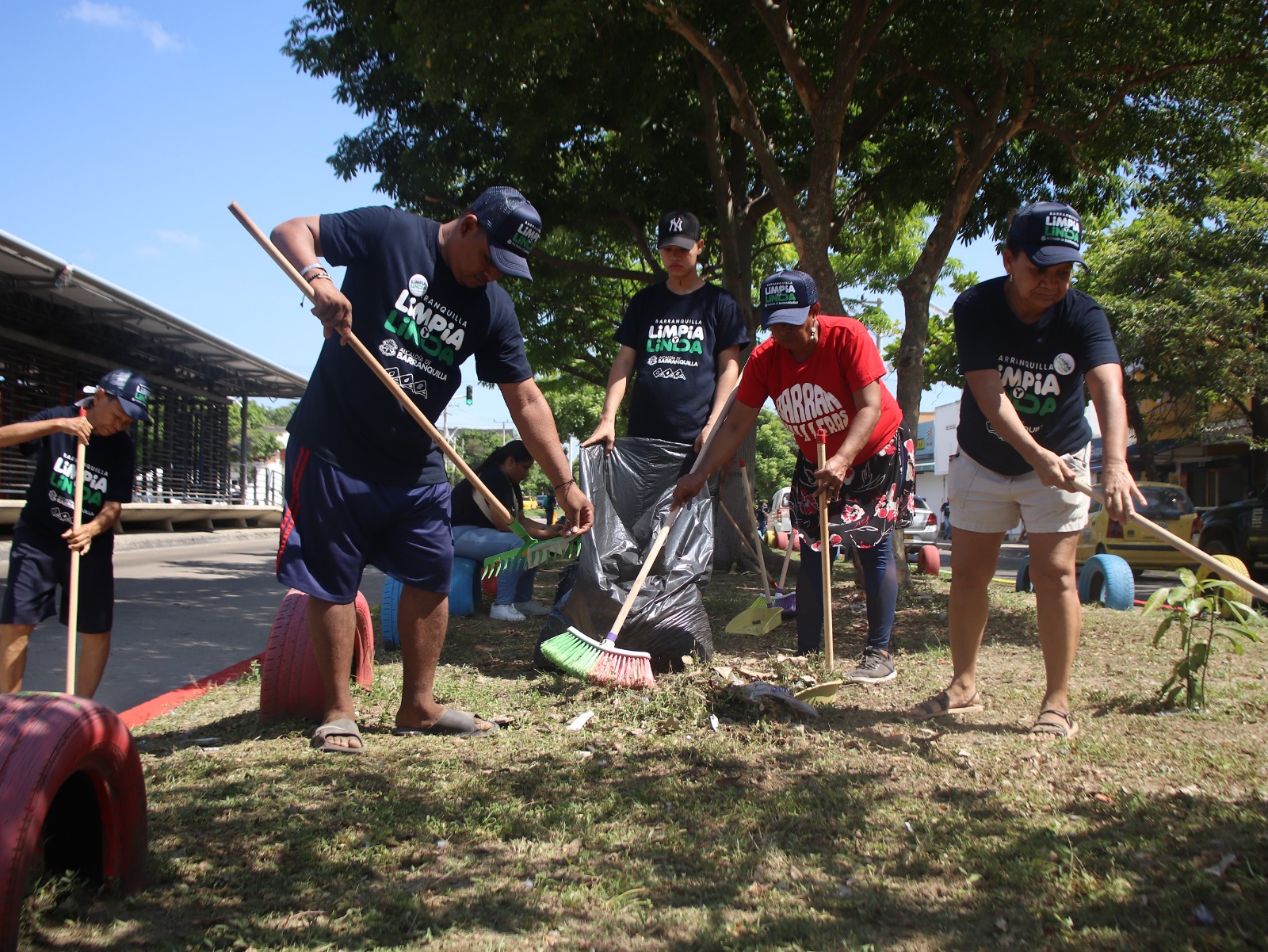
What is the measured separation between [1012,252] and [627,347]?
7.33 feet

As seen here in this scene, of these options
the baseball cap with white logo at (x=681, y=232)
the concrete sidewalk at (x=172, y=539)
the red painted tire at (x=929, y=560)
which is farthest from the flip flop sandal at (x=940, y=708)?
the concrete sidewalk at (x=172, y=539)

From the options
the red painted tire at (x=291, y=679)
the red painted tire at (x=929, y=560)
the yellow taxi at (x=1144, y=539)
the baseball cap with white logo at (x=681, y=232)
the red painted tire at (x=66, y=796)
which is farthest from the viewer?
the yellow taxi at (x=1144, y=539)

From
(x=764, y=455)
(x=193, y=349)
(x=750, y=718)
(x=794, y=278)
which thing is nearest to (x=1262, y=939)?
(x=750, y=718)

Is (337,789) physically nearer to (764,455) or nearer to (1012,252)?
(1012,252)

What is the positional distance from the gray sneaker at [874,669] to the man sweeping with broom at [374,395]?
6.31 feet

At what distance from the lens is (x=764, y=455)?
172 feet

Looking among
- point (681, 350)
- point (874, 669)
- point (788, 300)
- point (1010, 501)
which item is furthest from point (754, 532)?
point (1010, 501)

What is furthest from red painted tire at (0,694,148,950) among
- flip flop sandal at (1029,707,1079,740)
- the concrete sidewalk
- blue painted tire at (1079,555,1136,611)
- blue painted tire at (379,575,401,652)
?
the concrete sidewalk

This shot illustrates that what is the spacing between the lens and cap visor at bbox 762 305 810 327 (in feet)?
13.2

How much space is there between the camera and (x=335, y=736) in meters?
3.28

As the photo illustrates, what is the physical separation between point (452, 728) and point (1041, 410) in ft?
7.94

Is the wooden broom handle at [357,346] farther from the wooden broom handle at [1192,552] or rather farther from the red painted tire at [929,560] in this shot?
the red painted tire at [929,560]

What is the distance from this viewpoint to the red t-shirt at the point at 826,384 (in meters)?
4.18

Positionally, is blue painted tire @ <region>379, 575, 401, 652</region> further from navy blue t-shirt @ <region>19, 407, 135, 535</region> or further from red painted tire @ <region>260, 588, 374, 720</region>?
red painted tire @ <region>260, 588, 374, 720</region>
